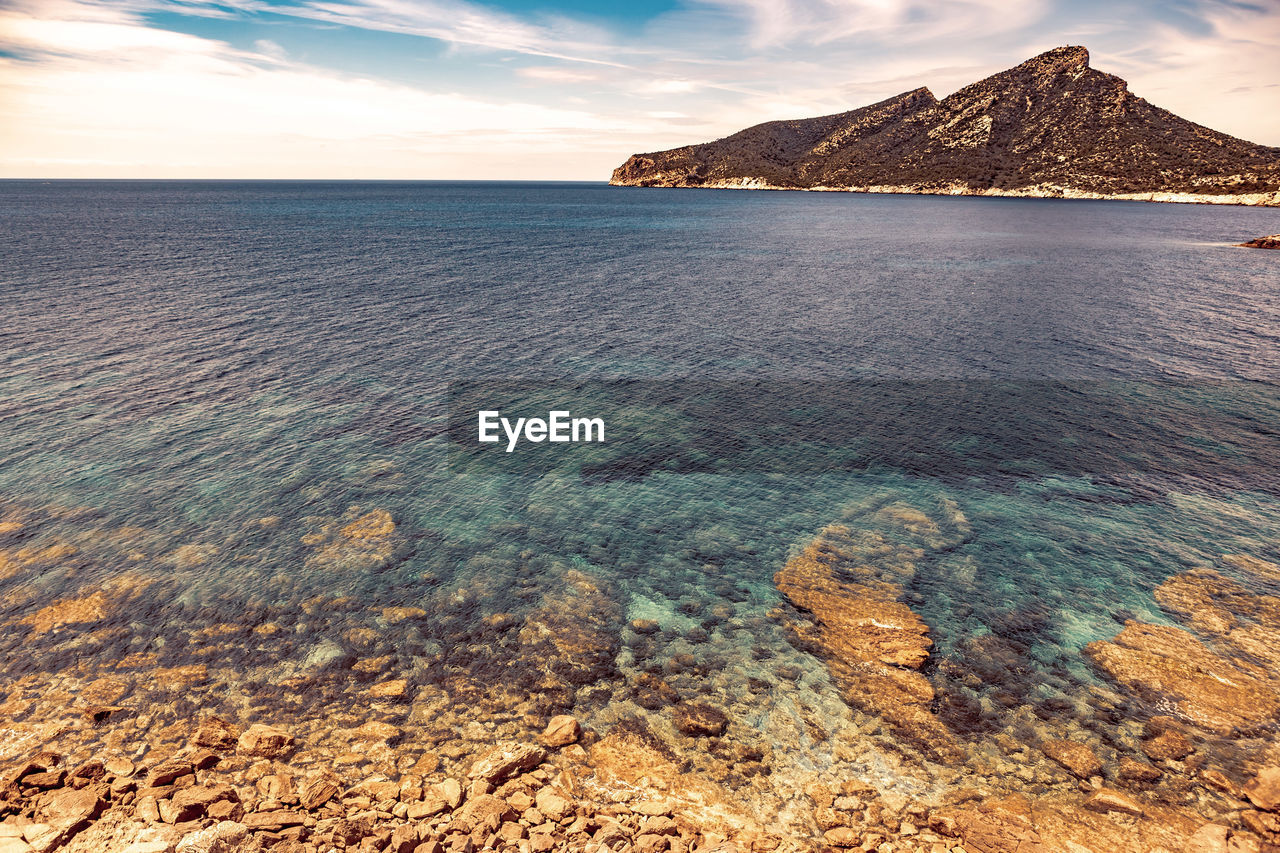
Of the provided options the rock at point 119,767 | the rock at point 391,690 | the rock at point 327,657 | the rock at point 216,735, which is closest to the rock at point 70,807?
the rock at point 119,767

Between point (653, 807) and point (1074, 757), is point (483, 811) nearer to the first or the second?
point (653, 807)

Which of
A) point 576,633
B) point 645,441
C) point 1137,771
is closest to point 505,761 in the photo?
point 576,633

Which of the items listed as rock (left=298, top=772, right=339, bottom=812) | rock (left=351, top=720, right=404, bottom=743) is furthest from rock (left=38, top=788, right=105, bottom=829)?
rock (left=351, top=720, right=404, bottom=743)

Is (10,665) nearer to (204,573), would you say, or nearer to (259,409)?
(204,573)

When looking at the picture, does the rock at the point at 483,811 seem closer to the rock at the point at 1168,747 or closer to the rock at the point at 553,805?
the rock at the point at 553,805

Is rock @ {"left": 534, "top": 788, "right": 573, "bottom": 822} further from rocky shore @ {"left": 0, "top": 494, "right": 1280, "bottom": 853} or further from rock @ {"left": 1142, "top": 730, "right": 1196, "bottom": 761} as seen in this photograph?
rock @ {"left": 1142, "top": 730, "right": 1196, "bottom": 761}
